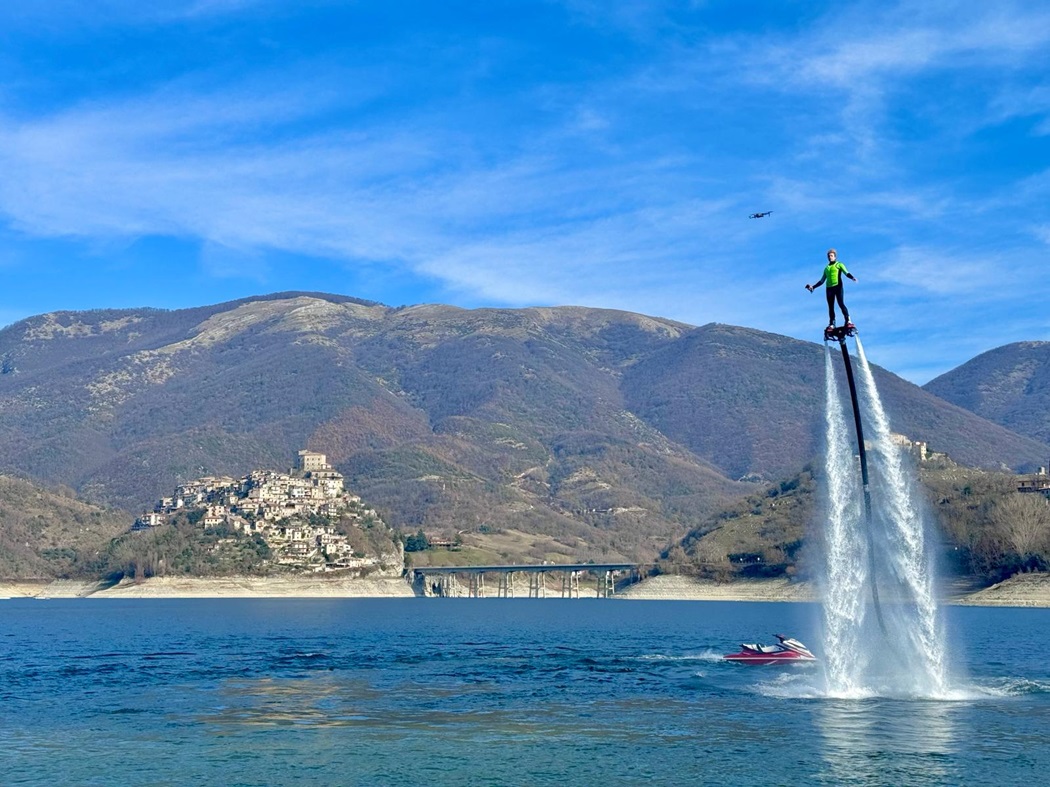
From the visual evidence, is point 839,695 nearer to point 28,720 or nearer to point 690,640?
point 28,720

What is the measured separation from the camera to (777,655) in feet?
397

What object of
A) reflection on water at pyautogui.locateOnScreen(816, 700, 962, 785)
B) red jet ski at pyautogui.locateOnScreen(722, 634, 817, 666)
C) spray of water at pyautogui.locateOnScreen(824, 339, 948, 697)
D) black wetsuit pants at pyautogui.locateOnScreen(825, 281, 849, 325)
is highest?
black wetsuit pants at pyautogui.locateOnScreen(825, 281, 849, 325)

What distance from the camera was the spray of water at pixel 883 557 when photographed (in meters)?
71.0

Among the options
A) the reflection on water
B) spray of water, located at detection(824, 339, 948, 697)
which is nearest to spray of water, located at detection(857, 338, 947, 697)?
spray of water, located at detection(824, 339, 948, 697)

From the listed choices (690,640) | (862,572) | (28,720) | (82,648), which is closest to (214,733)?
(28,720)

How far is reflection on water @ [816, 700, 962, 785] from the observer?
58.4 m

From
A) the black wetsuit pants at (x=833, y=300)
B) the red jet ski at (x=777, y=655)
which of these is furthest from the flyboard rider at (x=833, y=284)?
the red jet ski at (x=777, y=655)

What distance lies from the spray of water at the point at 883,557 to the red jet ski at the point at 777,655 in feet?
127

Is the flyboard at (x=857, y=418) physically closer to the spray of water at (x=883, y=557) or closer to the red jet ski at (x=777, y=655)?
the spray of water at (x=883, y=557)

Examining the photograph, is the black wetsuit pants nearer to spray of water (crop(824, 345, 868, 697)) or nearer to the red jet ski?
spray of water (crop(824, 345, 868, 697))

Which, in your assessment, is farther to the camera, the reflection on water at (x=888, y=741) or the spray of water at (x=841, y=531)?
the spray of water at (x=841, y=531)

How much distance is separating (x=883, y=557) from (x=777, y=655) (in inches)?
1981

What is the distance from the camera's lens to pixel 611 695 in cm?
8919

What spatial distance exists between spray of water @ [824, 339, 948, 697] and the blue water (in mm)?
2930
